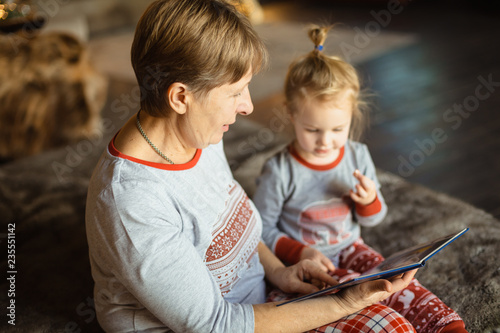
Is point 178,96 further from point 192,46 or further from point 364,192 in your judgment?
point 364,192

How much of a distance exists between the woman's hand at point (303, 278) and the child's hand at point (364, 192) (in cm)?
24

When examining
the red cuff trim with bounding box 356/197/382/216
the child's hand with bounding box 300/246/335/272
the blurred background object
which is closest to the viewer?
the child's hand with bounding box 300/246/335/272

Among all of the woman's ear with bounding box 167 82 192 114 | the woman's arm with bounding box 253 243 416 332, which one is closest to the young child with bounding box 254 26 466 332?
the woman's arm with bounding box 253 243 416 332

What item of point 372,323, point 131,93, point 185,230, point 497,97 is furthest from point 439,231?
point 131,93

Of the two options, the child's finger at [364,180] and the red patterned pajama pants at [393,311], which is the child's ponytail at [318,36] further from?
the red patterned pajama pants at [393,311]

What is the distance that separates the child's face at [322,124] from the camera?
124cm

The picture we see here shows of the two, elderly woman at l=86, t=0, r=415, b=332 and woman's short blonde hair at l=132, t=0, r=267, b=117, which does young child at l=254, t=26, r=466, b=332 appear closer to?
elderly woman at l=86, t=0, r=415, b=332

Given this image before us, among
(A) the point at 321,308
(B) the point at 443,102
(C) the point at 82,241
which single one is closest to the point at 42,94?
(C) the point at 82,241

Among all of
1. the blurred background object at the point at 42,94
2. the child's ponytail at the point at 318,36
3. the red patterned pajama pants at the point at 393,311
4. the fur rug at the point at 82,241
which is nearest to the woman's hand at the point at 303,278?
the red patterned pajama pants at the point at 393,311

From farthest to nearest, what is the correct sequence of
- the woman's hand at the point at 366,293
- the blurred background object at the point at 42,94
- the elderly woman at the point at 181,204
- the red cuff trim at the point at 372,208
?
the blurred background object at the point at 42,94
the red cuff trim at the point at 372,208
the woman's hand at the point at 366,293
the elderly woman at the point at 181,204

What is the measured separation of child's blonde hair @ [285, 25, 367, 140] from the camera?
48.7 inches

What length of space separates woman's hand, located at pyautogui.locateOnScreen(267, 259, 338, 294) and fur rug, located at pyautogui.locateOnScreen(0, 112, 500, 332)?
0.35 metres

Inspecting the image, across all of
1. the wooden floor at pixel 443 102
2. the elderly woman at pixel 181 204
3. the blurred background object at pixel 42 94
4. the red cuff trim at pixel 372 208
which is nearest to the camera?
the elderly woman at pixel 181 204

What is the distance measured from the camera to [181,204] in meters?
0.93
